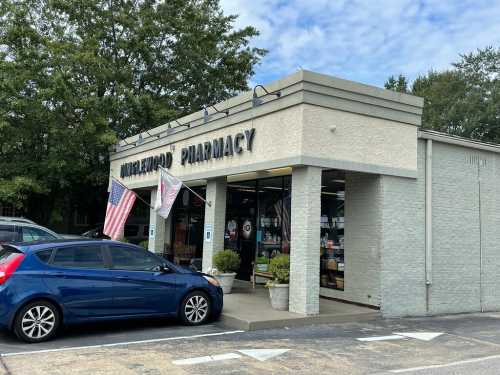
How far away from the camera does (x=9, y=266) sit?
7.88 m

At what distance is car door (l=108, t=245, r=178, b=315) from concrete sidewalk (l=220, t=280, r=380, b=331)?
1.33 metres

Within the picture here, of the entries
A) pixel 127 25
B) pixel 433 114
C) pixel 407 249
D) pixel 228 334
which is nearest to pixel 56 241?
pixel 228 334

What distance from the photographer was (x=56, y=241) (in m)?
8.68

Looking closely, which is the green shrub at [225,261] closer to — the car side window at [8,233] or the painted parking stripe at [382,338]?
the painted parking stripe at [382,338]

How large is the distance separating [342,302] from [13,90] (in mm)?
14791

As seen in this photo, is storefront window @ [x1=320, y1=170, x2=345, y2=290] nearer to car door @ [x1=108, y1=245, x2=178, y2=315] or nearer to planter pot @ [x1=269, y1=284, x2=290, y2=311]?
planter pot @ [x1=269, y1=284, x2=290, y2=311]

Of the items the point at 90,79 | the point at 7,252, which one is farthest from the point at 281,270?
the point at 90,79

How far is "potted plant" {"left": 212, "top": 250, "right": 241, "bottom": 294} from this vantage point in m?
12.6

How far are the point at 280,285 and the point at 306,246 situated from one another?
41.6 inches

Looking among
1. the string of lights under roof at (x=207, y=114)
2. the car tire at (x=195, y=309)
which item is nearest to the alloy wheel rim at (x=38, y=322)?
the car tire at (x=195, y=309)

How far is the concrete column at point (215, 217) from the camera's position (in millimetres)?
13180

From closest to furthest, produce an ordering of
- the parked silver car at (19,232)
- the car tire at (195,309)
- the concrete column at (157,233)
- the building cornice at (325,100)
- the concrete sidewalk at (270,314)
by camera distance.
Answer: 1. the car tire at (195,309)
2. the concrete sidewalk at (270,314)
3. the building cornice at (325,100)
4. the parked silver car at (19,232)
5. the concrete column at (157,233)

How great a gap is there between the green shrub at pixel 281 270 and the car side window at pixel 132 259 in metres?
2.71

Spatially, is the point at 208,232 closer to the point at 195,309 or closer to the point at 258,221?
the point at 258,221
